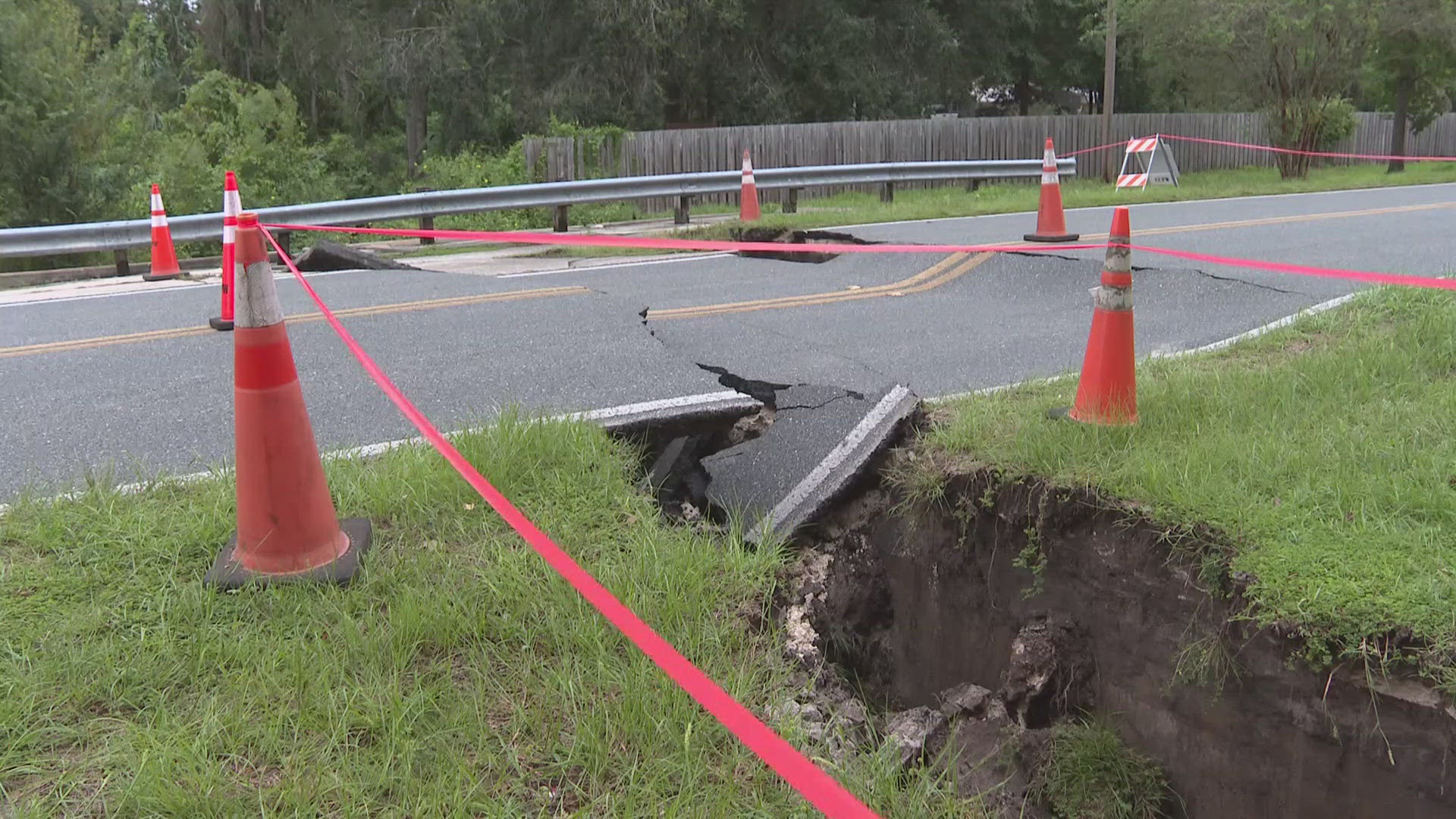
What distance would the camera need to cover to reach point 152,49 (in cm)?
3212

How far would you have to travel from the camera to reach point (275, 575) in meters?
3.07

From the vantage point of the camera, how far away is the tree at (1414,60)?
20719 millimetres

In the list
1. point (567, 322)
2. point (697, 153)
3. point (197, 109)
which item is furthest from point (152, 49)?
point (567, 322)

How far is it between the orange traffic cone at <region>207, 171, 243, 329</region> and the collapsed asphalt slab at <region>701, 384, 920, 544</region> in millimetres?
2627

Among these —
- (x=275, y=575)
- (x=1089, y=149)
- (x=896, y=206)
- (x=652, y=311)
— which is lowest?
(x=275, y=575)

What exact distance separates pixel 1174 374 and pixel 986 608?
1577 mm

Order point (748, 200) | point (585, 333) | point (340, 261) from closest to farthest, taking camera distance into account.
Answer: point (585, 333), point (340, 261), point (748, 200)

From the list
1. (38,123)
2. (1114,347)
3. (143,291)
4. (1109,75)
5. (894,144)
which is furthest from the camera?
(894,144)

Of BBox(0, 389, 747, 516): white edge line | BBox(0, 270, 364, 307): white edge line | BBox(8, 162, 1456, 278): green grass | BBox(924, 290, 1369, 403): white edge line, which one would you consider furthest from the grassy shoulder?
BBox(0, 389, 747, 516): white edge line

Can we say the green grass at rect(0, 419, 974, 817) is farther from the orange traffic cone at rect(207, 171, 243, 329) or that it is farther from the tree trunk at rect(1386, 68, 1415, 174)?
the tree trunk at rect(1386, 68, 1415, 174)

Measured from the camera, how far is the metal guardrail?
31.7ft

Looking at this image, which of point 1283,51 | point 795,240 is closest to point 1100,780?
point 795,240

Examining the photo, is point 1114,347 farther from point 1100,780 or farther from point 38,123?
point 38,123

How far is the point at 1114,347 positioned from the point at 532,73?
81.6 feet
